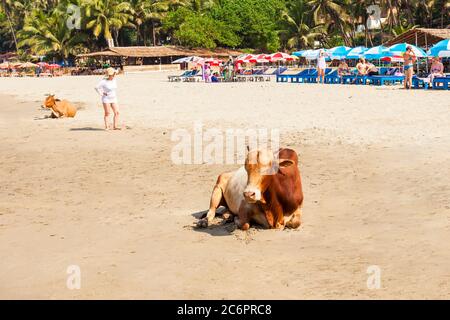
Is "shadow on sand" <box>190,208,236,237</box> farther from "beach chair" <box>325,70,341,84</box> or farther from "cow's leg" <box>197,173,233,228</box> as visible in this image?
"beach chair" <box>325,70,341,84</box>

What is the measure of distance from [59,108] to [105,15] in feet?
202

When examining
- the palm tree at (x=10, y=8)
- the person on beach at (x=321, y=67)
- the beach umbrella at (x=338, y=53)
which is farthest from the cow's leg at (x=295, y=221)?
the palm tree at (x=10, y=8)

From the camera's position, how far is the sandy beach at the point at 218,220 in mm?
5535

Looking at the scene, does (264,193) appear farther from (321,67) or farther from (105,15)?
(105,15)

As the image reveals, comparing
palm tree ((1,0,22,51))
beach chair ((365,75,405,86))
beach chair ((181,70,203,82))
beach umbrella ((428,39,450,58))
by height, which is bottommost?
beach chair ((181,70,203,82))

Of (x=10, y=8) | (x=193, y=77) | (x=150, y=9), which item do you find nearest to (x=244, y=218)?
(x=193, y=77)

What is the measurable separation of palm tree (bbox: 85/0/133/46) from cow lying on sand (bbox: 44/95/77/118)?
58840 millimetres

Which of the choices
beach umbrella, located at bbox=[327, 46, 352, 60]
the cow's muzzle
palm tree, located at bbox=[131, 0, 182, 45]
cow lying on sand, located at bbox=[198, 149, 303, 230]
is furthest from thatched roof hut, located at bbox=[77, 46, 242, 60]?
the cow's muzzle

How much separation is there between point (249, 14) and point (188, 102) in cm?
5373

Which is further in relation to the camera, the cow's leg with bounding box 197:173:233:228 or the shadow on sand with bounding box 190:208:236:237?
the cow's leg with bounding box 197:173:233:228

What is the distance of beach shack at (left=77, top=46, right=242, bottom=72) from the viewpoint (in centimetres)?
7212

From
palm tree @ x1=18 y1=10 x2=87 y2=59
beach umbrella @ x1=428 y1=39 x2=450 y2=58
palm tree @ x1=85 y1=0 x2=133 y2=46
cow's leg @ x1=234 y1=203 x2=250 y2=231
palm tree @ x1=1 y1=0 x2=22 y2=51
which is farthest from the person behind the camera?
palm tree @ x1=1 y1=0 x2=22 y2=51

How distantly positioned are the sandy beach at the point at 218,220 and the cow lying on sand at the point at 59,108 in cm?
362

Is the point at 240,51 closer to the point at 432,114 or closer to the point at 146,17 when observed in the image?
the point at 146,17
